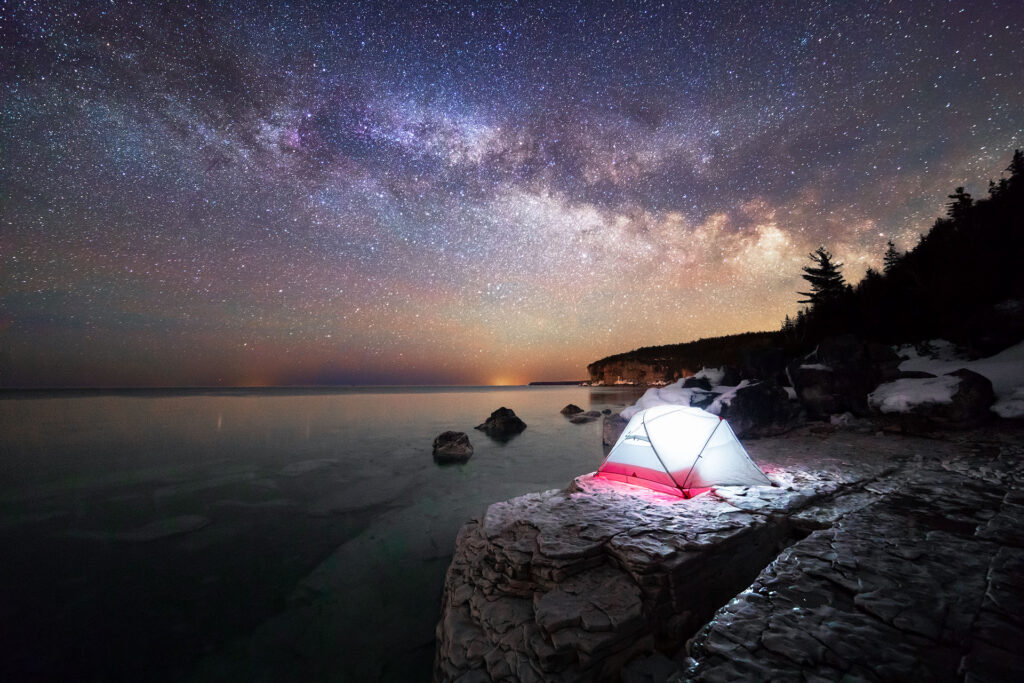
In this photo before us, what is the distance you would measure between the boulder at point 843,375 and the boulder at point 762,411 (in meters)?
1.69

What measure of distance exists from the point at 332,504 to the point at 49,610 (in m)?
6.49

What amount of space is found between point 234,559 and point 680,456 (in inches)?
467

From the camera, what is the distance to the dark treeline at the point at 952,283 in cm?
1686

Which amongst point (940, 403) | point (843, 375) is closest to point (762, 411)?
point (843, 375)

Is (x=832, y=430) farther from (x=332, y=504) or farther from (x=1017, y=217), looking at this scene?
(x=332, y=504)

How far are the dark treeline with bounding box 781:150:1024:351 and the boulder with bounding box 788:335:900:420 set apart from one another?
341 centimetres

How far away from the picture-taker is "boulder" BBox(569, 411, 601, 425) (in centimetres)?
3501

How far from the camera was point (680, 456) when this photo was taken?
8406mm

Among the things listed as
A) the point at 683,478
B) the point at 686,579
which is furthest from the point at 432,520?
the point at 686,579

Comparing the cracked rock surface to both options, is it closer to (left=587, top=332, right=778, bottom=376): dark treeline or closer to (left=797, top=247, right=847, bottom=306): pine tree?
(left=797, top=247, right=847, bottom=306): pine tree

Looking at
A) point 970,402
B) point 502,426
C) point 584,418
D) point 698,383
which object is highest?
point 698,383

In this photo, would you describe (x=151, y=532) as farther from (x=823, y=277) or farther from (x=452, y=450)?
(x=823, y=277)

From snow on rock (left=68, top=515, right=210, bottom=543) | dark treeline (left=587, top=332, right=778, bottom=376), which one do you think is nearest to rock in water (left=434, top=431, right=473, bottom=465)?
snow on rock (left=68, top=515, right=210, bottom=543)

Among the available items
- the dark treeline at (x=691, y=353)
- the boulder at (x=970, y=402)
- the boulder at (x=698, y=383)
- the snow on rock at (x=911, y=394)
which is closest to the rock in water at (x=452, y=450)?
the boulder at (x=698, y=383)
